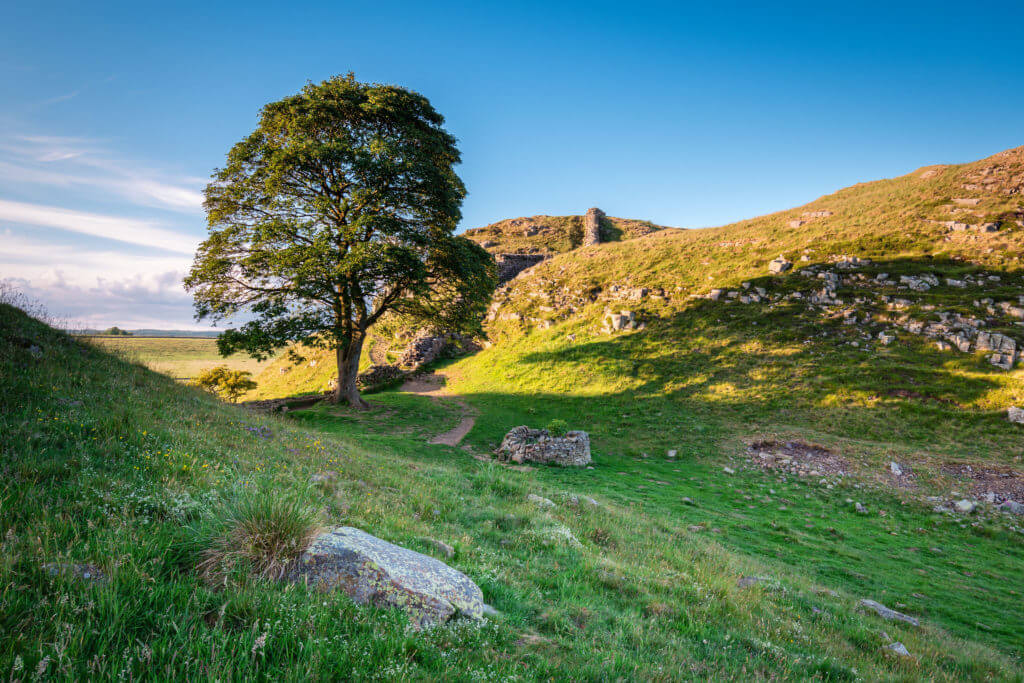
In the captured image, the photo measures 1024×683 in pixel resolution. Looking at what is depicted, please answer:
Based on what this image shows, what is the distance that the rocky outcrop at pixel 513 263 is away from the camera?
55.2 metres

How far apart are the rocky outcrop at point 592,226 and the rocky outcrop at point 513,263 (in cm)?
1134

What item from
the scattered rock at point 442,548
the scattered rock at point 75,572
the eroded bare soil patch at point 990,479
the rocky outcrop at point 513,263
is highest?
the rocky outcrop at point 513,263

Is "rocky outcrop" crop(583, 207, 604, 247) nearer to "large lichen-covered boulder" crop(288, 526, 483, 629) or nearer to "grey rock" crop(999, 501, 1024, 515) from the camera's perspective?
"grey rock" crop(999, 501, 1024, 515)

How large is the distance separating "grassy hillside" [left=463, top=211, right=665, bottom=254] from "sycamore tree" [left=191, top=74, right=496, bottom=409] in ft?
144

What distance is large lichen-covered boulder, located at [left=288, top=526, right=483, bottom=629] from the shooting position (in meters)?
3.62

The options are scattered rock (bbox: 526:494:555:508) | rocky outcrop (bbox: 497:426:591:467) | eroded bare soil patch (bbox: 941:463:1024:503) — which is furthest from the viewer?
rocky outcrop (bbox: 497:426:591:467)

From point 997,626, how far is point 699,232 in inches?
1993

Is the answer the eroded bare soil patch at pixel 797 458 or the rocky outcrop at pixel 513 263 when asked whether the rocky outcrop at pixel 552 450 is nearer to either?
the eroded bare soil patch at pixel 797 458

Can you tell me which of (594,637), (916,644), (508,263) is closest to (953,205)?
(508,263)

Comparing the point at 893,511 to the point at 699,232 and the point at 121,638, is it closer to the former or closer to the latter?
the point at 121,638

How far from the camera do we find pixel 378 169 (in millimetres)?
19281

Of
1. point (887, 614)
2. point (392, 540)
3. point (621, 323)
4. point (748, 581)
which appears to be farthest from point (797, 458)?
point (392, 540)

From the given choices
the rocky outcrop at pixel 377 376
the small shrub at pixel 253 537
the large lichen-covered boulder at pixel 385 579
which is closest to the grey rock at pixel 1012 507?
the large lichen-covered boulder at pixel 385 579

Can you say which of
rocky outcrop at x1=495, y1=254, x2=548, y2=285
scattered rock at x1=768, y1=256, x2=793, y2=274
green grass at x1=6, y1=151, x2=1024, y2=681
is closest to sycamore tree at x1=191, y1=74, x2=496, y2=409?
green grass at x1=6, y1=151, x2=1024, y2=681
